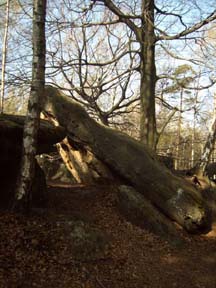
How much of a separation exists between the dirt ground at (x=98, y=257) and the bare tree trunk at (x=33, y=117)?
1.37ft

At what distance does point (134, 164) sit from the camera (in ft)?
32.3

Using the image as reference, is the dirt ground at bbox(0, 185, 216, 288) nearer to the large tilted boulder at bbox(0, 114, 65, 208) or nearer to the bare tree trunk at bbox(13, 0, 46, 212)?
the bare tree trunk at bbox(13, 0, 46, 212)

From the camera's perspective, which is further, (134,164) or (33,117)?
(134,164)

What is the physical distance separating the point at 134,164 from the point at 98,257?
367 cm

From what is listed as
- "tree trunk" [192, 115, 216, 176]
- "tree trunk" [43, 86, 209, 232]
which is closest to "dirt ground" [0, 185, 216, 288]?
"tree trunk" [43, 86, 209, 232]

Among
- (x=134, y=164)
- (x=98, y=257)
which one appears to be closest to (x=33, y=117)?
(x=98, y=257)

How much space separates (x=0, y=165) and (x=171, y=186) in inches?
173

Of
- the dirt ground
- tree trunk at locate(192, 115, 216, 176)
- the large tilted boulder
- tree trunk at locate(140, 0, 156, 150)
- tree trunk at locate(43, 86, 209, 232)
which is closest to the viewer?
the dirt ground

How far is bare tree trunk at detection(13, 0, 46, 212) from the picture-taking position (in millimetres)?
6934

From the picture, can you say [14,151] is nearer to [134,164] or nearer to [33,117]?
[33,117]

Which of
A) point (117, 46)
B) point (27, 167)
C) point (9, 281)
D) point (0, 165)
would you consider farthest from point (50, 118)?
point (117, 46)

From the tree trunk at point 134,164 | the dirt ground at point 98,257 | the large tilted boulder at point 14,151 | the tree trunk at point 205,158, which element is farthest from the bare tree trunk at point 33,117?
the tree trunk at point 205,158

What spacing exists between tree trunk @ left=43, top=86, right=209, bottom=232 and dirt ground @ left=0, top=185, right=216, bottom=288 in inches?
27.8

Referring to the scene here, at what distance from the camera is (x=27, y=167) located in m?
6.96
